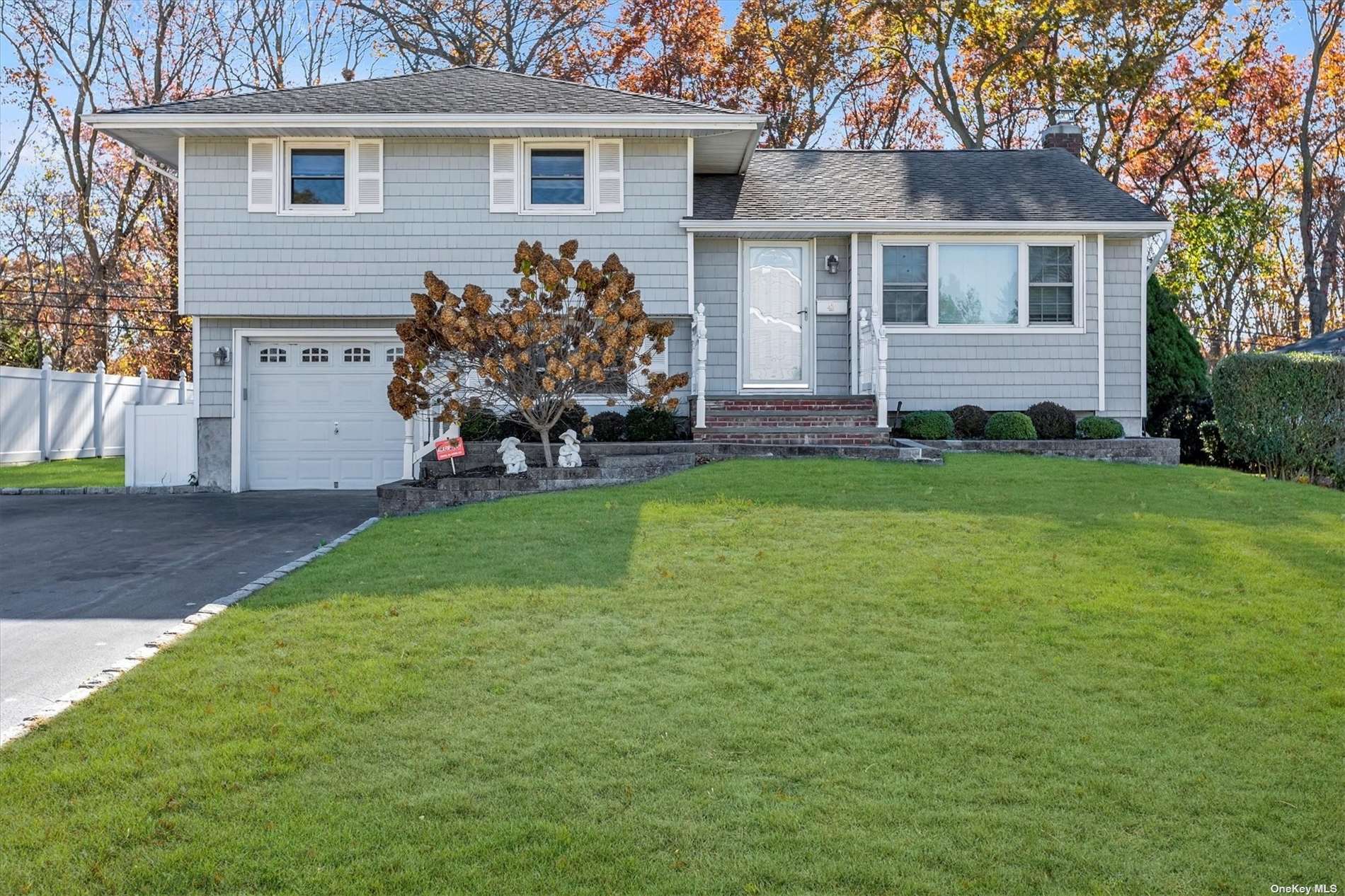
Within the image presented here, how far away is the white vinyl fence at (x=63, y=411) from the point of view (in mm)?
21172

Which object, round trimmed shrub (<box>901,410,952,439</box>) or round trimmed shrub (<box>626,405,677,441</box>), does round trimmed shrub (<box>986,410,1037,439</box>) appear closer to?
round trimmed shrub (<box>901,410,952,439</box>)

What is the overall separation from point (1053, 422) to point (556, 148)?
25.8ft

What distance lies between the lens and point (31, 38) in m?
27.8

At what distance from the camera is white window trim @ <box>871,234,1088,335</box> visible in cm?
1577

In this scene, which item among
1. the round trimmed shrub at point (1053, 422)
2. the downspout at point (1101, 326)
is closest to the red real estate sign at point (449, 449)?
the round trimmed shrub at point (1053, 422)

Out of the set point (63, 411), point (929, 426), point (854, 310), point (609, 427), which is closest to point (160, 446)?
point (609, 427)

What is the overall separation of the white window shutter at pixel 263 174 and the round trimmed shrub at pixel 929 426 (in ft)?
30.6

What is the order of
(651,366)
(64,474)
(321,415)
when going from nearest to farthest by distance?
1. (651,366)
2. (321,415)
3. (64,474)

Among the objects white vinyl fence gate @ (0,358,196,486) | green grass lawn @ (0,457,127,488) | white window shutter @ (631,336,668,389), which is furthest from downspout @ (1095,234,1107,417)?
green grass lawn @ (0,457,127,488)

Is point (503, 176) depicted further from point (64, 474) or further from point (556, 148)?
point (64, 474)

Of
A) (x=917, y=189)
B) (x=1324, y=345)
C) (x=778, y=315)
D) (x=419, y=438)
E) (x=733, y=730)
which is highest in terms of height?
(x=917, y=189)

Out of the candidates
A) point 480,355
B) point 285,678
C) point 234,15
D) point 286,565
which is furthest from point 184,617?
point 234,15

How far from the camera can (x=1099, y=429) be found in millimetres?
15039

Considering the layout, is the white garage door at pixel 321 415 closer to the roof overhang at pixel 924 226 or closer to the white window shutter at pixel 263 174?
the white window shutter at pixel 263 174
